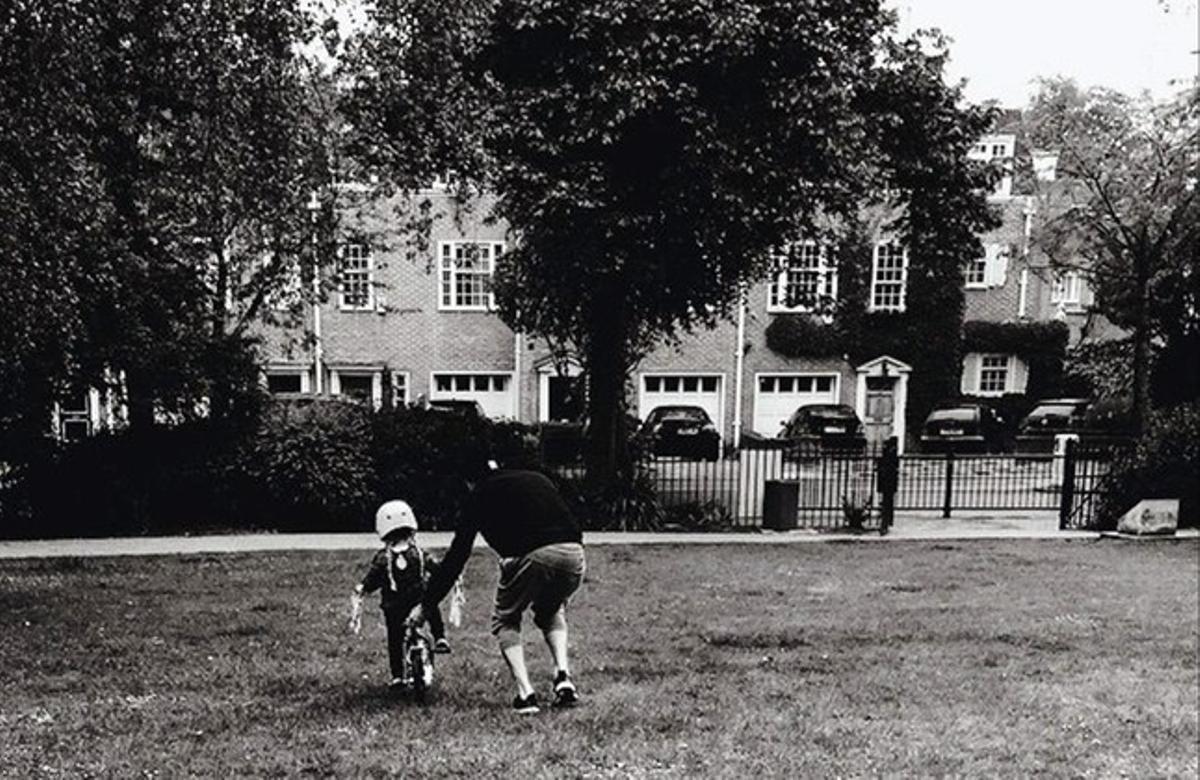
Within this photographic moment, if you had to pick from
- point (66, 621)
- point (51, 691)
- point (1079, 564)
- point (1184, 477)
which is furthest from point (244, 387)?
point (1184, 477)

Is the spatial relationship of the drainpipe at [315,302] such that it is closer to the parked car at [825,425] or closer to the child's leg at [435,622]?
the child's leg at [435,622]

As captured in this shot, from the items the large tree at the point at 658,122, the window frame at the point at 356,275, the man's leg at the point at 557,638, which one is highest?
the large tree at the point at 658,122

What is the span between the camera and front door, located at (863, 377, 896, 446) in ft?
118

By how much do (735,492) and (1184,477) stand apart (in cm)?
787

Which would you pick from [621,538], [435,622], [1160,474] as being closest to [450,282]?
[621,538]

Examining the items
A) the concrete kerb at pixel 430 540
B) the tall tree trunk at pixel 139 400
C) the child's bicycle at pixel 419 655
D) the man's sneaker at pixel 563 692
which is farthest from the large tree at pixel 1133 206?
the child's bicycle at pixel 419 655

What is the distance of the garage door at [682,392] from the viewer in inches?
1409

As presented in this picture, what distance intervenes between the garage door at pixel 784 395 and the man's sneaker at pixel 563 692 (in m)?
29.8

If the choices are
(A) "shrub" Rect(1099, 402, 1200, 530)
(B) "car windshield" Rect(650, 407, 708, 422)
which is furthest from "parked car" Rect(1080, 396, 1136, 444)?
(A) "shrub" Rect(1099, 402, 1200, 530)

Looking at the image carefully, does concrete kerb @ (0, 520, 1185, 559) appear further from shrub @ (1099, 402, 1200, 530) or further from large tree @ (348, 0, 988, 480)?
large tree @ (348, 0, 988, 480)

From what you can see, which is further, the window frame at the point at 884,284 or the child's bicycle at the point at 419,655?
the window frame at the point at 884,284

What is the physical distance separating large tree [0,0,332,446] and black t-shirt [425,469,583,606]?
205 inches

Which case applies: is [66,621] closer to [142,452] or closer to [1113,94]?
[142,452]

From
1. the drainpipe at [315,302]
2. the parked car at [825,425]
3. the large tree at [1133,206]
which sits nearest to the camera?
the drainpipe at [315,302]
